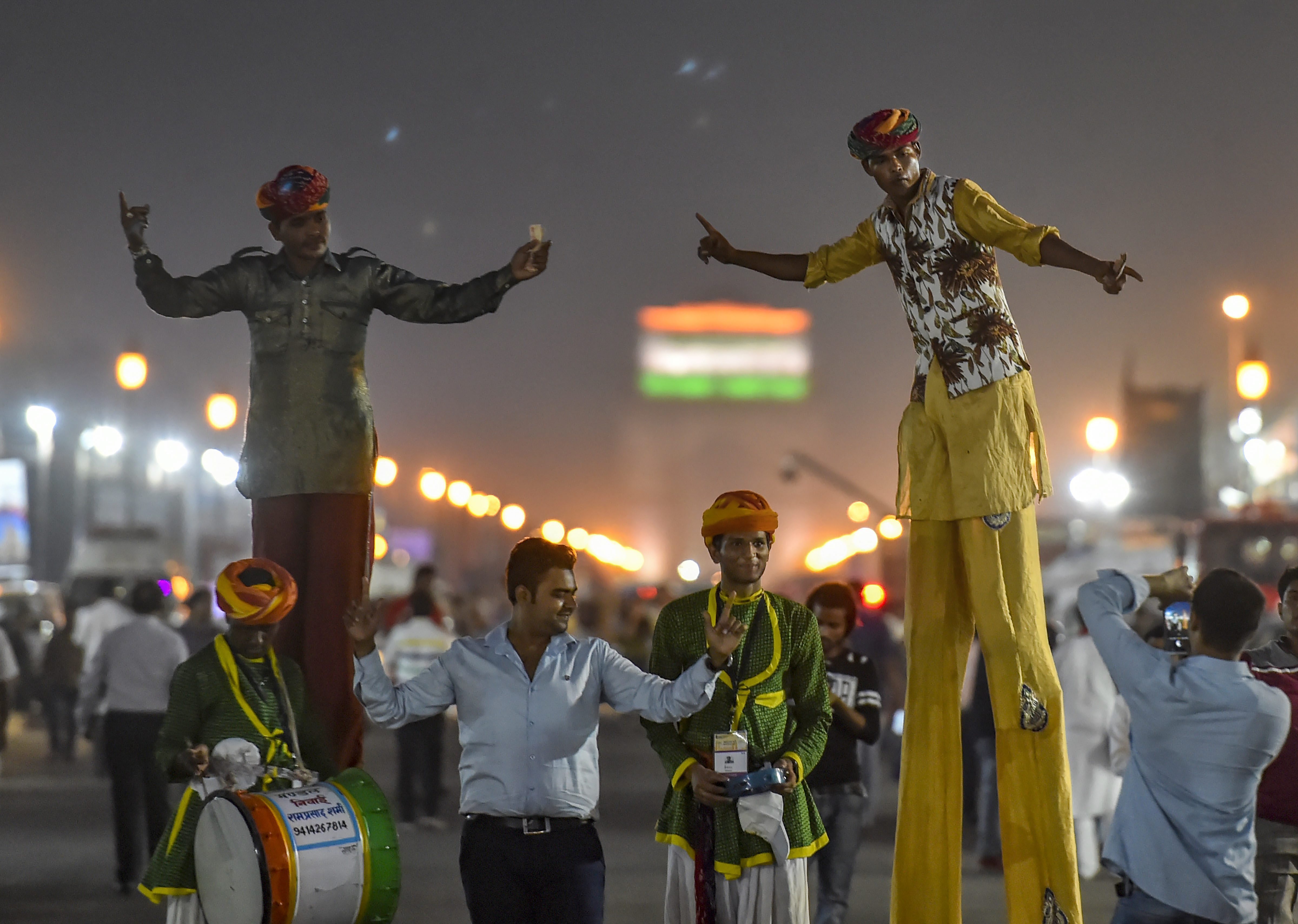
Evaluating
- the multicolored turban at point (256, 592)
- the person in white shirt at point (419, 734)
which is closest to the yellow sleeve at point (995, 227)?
the multicolored turban at point (256, 592)

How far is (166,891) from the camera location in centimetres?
559

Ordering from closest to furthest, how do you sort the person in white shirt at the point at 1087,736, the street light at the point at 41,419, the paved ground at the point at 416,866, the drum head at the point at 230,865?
the drum head at the point at 230,865
the paved ground at the point at 416,866
the person in white shirt at the point at 1087,736
the street light at the point at 41,419

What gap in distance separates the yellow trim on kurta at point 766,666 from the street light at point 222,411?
12.2 meters

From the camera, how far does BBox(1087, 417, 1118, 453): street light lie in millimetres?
17422

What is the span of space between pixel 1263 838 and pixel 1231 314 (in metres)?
10.5

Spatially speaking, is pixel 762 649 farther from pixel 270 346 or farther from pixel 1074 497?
pixel 1074 497

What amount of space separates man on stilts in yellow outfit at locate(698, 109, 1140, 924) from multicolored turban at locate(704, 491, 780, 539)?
585 millimetres

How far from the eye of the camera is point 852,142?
18.1 ft

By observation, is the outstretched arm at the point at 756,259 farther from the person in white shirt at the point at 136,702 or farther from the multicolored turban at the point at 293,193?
the person in white shirt at the point at 136,702

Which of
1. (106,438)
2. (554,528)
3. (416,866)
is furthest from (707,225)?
(554,528)

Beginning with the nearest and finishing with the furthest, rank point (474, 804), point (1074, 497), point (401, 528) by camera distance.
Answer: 1. point (474, 804)
2. point (1074, 497)
3. point (401, 528)

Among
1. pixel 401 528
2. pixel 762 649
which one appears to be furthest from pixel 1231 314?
pixel 401 528

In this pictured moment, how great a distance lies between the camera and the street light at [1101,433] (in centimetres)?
1742

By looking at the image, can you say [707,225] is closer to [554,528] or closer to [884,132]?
[884,132]
